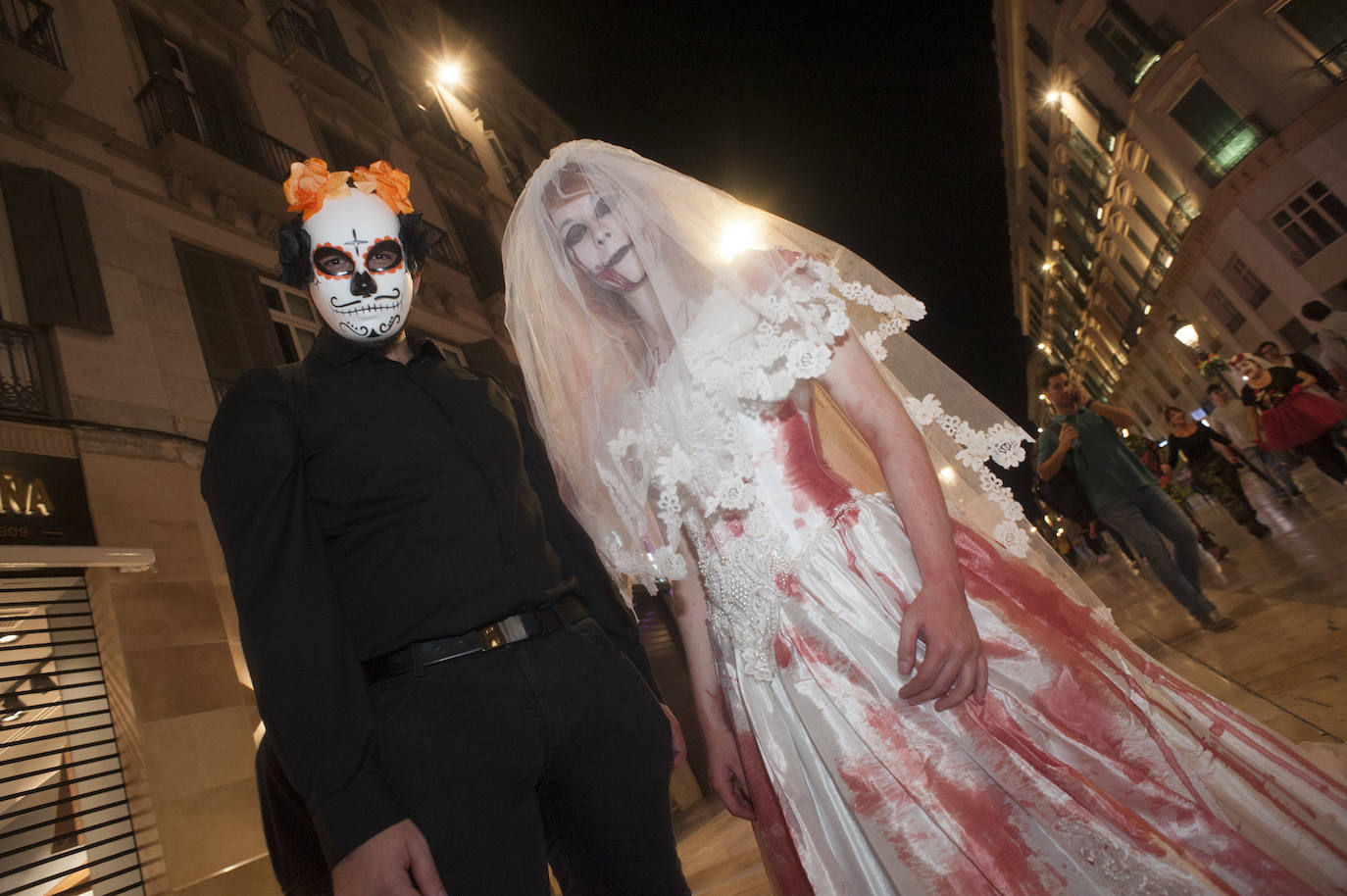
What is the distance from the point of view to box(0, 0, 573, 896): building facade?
3.92 meters

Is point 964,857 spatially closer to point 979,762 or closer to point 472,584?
point 979,762

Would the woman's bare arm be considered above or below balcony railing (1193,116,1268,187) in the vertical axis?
below

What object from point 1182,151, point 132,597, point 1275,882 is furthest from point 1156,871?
point 1182,151

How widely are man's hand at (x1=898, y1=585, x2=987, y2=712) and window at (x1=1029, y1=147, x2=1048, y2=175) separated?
30.6 metres

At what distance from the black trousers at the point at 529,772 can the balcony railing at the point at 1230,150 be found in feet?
66.3

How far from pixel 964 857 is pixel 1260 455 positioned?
9415 millimetres

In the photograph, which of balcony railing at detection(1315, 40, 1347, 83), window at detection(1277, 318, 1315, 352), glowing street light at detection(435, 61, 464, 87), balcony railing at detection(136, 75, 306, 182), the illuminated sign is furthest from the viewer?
window at detection(1277, 318, 1315, 352)

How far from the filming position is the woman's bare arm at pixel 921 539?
131 cm

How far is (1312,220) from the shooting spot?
15297 mm

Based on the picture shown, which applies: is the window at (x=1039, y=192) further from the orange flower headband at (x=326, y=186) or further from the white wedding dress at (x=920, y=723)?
the orange flower headband at (x=326, y=186)

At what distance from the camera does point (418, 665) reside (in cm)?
122

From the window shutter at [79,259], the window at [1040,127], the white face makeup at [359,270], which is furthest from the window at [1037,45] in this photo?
the white face makeup at [359,270]

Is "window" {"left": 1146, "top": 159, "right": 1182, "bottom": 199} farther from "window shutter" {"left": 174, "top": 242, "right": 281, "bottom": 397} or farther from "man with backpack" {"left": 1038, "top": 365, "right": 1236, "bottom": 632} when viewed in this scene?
"window shutter" {"left": 174, "top": 242, "right": 281, "bottom": 397}

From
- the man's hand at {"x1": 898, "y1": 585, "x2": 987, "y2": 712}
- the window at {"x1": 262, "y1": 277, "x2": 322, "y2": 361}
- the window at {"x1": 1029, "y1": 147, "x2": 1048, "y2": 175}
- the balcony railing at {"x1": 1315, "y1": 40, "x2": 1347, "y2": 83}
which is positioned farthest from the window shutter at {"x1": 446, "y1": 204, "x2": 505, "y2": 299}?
the window at {"x1": 1029, "y1": 147, "x2": 1048, "y2": 175}
